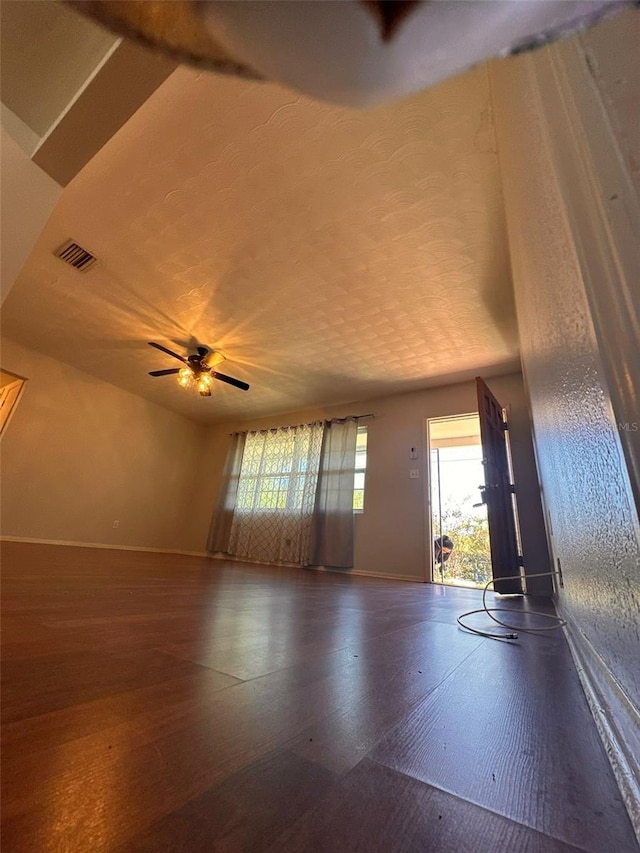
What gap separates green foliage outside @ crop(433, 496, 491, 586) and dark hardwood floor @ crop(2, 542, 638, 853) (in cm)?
478

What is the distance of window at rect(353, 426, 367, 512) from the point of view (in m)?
4.24

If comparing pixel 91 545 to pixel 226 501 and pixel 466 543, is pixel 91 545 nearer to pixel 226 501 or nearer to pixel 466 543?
pixel 226 501

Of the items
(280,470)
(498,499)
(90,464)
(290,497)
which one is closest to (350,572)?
(290,497)

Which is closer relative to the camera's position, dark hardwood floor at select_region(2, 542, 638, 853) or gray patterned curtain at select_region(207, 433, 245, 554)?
dark hardwood floor at select_region(2, 542, 638, 853)

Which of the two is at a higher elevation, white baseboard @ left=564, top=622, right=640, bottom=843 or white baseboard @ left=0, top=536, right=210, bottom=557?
white baseboard @ left=564, top=622, right=640, bottom=843

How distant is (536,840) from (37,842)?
0.42 meters

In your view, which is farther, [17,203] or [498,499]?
[498,499]

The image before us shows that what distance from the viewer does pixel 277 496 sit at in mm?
4730

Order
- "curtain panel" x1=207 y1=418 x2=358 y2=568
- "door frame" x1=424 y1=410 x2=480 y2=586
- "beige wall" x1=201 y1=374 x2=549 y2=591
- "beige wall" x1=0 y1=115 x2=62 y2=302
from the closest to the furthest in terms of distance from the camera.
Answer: "beige wall" x1=0 y1=115 x2=62 y2=302
"beige wall" x1=201 y1=374 x2=549 y2=591
"door frame" x1=424 y1=410 x2=480 y2=586
"curtain panel" x1=207 y1=418 x2=358 y2=568

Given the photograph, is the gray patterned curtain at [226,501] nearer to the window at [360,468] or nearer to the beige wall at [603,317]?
the window at [360,468]

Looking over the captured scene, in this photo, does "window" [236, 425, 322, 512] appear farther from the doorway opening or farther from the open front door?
the open front door

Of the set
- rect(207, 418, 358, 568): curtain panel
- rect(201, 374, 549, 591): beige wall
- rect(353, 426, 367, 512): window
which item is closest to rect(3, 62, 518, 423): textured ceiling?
rect(201, 374, 549, 591): beige wall

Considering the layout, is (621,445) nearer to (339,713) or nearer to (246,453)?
(339,713)

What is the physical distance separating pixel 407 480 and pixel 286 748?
376cm
